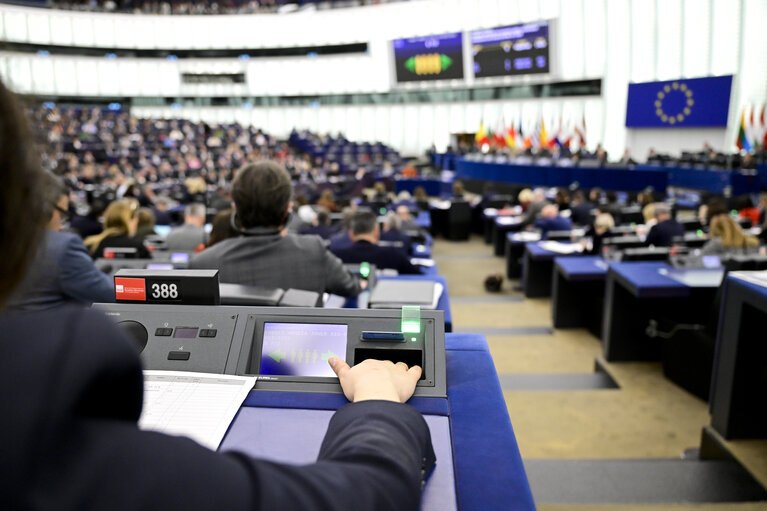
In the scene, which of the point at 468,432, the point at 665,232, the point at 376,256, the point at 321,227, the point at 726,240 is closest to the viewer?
the point at 468,432

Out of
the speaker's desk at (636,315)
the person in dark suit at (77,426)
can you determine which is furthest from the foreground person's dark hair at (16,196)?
the speaker's desk at (636,315)

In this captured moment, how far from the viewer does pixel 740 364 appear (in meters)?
2.71

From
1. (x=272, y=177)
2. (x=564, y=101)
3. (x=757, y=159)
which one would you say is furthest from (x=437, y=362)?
(x=564, y=101)

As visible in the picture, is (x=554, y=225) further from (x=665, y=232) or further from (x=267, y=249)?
(x=267, y=249)

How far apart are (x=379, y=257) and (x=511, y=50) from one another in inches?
707

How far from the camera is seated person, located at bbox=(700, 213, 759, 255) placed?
4691 mm

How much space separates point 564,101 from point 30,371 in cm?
2261

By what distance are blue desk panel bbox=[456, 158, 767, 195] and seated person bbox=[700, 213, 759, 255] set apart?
333 inches

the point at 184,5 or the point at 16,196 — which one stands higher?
the point at 184,5

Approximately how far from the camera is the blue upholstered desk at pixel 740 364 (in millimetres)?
2658

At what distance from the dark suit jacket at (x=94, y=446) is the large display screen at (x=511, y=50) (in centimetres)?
2007

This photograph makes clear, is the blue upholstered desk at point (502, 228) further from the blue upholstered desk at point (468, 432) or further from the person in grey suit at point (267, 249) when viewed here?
the blue upholstered desk at point (468, 432)

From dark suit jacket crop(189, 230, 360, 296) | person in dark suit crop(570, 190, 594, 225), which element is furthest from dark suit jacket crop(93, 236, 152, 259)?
person in dark suit crop(570, 190, 594, 225)

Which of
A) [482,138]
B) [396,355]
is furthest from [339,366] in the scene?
[482,138]
